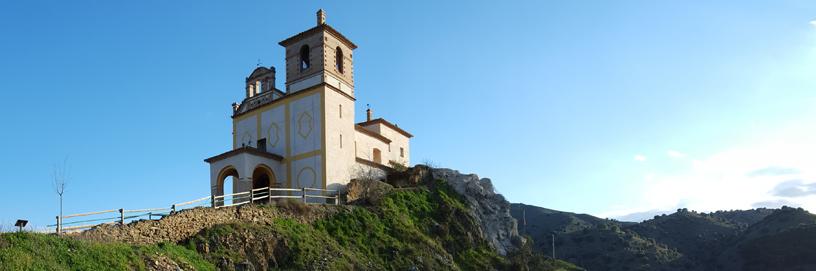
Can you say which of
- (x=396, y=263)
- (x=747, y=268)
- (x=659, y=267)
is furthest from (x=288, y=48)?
(x=747, y=268)

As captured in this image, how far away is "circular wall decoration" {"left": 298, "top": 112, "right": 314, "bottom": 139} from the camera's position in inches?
1572

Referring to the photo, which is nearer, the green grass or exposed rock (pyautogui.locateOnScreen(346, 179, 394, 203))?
the green grass

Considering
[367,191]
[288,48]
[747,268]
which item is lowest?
[747,268]

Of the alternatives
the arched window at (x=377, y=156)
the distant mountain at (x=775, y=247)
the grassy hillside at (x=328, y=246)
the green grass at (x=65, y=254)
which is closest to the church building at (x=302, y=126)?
the arched window at (x=377, y=156)

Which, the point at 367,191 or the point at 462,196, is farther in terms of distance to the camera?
the point at 462,196

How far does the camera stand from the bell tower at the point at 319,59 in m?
40.8

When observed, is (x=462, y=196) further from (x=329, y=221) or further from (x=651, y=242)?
(x=651, y=242)

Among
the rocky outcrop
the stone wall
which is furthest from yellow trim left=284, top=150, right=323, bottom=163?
the rocky outcrop

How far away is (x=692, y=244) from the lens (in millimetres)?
119062

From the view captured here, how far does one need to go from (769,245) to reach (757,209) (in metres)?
63.8

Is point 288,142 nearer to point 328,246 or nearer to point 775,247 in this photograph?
point 328,246

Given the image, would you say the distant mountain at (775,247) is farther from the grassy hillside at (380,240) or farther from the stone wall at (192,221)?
the stone wall at (192,221)

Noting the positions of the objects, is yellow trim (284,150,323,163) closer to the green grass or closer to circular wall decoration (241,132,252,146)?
circular wall decoration (241,132,252,146)

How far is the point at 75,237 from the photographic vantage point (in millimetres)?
23375
